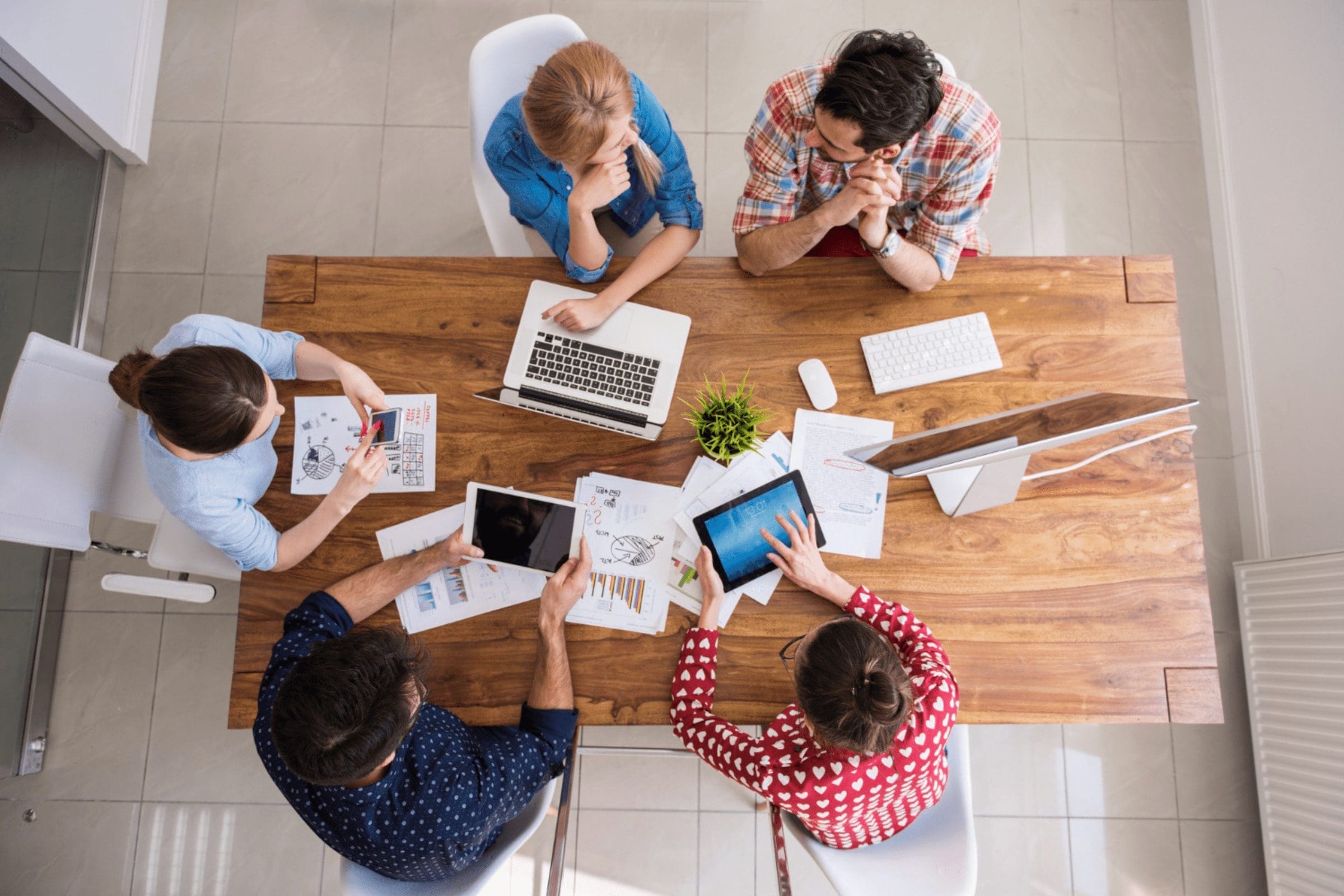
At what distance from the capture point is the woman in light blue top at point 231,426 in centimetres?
135

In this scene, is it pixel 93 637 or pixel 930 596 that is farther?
pixel 93 637

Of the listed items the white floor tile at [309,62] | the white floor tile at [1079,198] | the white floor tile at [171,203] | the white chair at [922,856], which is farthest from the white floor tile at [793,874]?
the white floor tile at [309,62]

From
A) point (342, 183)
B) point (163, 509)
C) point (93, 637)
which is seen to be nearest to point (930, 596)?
point (163, 509)

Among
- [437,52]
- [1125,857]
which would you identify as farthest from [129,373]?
[1125,857]

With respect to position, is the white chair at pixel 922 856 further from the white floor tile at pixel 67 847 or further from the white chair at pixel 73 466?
the white floor tile at pixel 67 847

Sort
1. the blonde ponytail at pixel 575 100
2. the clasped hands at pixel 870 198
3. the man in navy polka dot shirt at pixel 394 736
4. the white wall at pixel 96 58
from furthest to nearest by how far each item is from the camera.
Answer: the white wall at pixel 96 58 < the clasped hands at pixel 870 198 < the blonde ponytail at pixel 575 100 < the man in navy polka dot shirt at pixel 394 736

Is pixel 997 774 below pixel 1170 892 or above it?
above

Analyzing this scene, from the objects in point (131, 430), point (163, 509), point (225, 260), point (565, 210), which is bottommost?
point (163, 509)

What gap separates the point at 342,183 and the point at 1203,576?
9.31 feet

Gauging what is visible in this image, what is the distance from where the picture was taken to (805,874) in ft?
7.56

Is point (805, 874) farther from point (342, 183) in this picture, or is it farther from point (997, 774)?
point (342, 183)

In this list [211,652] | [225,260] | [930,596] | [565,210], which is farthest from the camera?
[225,260]

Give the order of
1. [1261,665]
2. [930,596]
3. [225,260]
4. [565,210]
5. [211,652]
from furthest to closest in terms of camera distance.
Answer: [225,260]
[211,652]
[1261,665]
[565,210]
[930,596]

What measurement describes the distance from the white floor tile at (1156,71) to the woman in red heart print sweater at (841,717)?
2.24 meters
